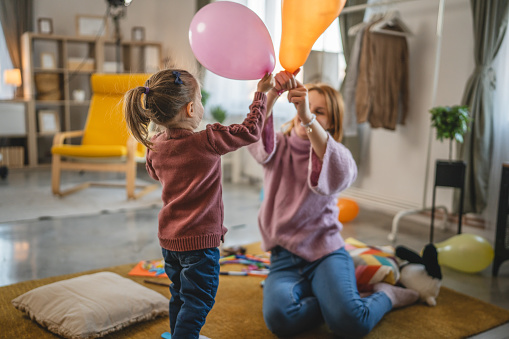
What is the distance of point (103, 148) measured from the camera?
378cm

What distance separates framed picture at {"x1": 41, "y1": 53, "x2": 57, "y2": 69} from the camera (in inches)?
223

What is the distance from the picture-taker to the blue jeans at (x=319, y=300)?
57.4 inches

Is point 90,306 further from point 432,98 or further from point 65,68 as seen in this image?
point 65,68

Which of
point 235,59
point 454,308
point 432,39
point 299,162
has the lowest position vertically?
point 454,308

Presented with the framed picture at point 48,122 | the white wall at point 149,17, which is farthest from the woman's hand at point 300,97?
the framed picture at point 48,122

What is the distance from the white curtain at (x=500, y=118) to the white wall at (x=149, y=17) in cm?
374

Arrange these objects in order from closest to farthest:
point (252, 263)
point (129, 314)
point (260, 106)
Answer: point (260, 106) < point (129, 314) < point (252, 263)

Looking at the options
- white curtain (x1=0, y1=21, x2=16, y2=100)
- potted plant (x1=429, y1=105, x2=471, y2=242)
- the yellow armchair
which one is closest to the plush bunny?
potted plant (x1=429, y1=105, x2=471, y2=242)

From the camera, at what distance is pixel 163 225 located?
1.24 m

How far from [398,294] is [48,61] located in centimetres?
530

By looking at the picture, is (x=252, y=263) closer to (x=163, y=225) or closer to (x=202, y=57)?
(x=163, y=225)

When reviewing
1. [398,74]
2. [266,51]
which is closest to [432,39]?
[398,74]

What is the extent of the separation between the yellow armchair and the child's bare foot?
7.43 feet

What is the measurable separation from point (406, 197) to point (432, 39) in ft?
3.63
